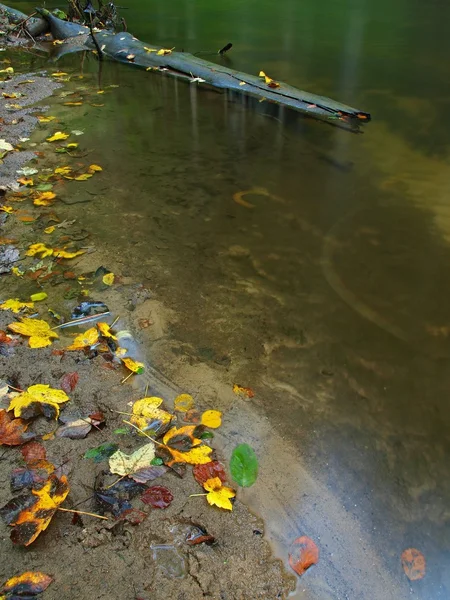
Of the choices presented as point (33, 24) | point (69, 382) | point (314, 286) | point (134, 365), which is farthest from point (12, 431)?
point (33, 24)

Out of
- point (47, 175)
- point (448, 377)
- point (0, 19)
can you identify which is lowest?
point (448, 377)

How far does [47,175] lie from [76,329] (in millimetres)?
1949

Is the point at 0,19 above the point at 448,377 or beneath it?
above

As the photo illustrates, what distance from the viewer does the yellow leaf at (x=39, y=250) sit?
9.15 feet

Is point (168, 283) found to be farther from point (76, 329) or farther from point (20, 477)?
point (20, 477)

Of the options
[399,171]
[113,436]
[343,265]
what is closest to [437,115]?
[399,171]

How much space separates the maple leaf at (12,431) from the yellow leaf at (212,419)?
2.06ft

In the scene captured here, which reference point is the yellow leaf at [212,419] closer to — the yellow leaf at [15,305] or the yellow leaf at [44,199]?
the yellow leaf at [15,305]

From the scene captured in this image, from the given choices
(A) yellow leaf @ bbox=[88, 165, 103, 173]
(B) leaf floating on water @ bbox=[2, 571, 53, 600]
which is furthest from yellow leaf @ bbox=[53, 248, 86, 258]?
(B) leaf floating on water @ bbox=[2, 571, 53, 600]

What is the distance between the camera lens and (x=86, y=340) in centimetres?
219

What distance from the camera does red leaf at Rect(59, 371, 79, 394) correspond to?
1915 millimetres

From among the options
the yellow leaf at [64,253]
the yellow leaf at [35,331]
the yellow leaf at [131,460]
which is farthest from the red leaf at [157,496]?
the yellow leaf at [64,253]

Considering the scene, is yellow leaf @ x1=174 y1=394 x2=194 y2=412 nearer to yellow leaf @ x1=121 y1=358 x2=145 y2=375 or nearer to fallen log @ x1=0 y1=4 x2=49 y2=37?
yellow leaf @ x1=121 y1=358 x2=145 y2=375

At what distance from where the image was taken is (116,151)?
4152 mm
